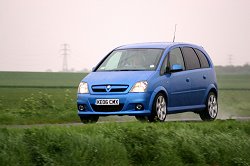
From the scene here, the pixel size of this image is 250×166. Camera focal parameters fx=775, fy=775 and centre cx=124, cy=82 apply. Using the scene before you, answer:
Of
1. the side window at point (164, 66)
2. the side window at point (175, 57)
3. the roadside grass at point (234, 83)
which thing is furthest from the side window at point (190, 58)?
the roadside grass at point (234, 83)

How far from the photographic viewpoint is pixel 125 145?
10969mm

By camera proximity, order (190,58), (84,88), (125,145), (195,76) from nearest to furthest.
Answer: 1. (125,145)
2. (84,88)
3. (195,76)
4. (190,58)

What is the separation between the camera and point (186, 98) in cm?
1723

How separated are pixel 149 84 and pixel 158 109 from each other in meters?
0.61

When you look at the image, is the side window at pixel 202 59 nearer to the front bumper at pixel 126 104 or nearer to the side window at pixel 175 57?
the side window at pixel 175 57

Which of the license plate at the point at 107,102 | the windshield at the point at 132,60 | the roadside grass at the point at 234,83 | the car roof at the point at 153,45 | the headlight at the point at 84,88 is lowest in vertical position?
the roadside grass at the point at 234,83

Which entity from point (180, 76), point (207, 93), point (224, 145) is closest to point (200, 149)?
point (224, 145)

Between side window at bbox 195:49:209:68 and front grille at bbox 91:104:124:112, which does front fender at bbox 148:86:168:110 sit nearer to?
front grille at bbox 91:104:124:112

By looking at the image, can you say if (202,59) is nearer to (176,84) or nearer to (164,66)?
(176,84)

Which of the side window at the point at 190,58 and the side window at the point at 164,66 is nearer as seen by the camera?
the side window at the point at 164,66

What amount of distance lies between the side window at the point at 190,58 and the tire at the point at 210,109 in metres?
0.81

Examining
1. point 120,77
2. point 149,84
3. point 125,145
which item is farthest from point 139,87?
point 125,145

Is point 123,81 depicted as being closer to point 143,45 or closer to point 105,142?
point 143,45

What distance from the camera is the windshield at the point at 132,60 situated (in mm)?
16438
